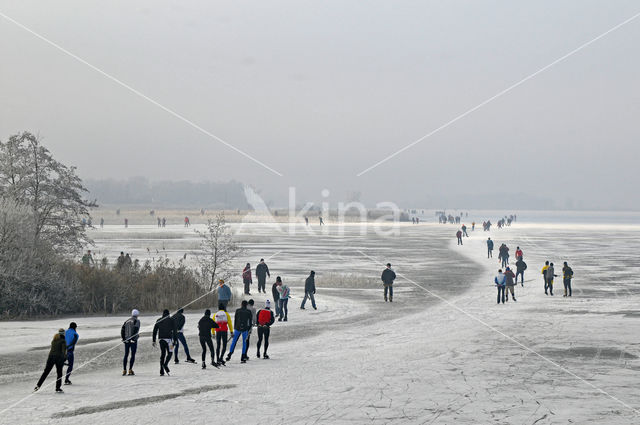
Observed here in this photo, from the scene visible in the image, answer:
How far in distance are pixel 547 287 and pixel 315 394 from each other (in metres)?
18.9

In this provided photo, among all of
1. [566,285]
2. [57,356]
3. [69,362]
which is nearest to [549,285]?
[566,285]

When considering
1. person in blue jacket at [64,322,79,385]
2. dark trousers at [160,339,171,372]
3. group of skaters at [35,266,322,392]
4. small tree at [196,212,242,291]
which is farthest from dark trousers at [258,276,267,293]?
person in blue jacket at [64,322,79,385]

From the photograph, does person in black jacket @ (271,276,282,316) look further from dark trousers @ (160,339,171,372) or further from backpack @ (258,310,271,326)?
dark trousers @ (160,339,171,372)

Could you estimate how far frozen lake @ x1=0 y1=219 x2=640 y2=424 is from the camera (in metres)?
11.0

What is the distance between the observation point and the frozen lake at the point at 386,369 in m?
11.0

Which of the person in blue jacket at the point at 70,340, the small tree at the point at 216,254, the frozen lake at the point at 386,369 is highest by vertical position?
the small tree at the point at 216,254

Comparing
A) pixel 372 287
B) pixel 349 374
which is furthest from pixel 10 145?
pixel 349 374

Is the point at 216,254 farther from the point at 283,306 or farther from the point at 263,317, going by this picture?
the point at 263,317

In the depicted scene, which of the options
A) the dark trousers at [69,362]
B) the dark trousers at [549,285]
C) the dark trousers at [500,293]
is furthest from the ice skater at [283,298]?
the dark trousers at [549,285]

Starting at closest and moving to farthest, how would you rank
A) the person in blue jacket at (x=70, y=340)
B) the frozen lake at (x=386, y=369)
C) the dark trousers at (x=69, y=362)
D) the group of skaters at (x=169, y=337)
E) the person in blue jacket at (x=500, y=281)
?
the frozen lake at (x=386, y=369) → the group of skaters at (x=169, y=337) → the person in blue jacket at (x=70, y=340) → the dark trousers at (x=69, y=362) → the person in blue jacket at (x=500, y=281)

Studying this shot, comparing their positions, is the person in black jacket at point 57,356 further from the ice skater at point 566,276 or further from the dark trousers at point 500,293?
the ice skater at point 566,276

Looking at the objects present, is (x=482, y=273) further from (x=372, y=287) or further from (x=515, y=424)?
(x=515, y=424)

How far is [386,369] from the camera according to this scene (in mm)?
14352

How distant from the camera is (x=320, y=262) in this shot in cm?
4184
